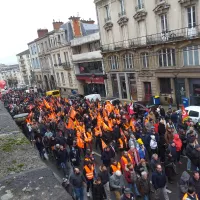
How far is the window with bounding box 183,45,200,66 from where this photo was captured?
65.7ft

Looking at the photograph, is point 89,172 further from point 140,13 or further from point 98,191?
point 140,13

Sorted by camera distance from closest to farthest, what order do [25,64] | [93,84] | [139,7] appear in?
[139,7], [93,84], [25,64]

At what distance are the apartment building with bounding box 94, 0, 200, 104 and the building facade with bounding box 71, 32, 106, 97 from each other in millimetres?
1993

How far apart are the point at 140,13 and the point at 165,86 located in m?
7.64

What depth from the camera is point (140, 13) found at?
24.0m

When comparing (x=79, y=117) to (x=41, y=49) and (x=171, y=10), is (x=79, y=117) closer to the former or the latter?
(x=171, y=10)

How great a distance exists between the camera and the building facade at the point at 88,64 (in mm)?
32656

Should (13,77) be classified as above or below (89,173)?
below

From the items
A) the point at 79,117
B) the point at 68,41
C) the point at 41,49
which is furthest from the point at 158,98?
the point at 41,49

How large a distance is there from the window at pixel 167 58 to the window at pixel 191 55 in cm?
129

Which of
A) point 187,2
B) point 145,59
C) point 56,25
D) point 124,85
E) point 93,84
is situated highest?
point 56,25

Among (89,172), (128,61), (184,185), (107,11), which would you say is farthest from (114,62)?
(184,185)

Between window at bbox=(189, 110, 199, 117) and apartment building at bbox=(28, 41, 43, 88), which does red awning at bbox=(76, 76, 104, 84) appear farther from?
apartment building at bbox=(28, 41, 43, 88)

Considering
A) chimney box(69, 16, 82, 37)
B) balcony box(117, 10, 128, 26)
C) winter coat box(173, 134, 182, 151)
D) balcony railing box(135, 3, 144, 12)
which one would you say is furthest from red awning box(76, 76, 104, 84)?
winter coat box(173, 134, 182, 151)
